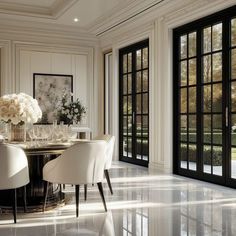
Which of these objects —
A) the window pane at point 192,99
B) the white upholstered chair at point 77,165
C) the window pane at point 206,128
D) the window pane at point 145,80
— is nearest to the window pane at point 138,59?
the window pane at point 145,80

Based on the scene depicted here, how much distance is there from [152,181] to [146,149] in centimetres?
184

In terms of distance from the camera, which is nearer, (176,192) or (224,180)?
(176,192)

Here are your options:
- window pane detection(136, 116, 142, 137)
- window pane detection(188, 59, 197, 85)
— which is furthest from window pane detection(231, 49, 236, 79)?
window pane detection(136, 116, 142, 137)

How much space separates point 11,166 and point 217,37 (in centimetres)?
383

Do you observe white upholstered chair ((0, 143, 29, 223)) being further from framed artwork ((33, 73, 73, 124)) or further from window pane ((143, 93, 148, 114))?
framed artwork ((33, 73, 73, 124))

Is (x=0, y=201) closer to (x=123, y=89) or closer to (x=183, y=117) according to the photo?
(x=183, y=117)

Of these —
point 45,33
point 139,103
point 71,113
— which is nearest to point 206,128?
point 139,103

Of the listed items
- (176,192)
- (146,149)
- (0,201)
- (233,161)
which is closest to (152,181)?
(176,192)

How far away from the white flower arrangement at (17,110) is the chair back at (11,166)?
667 millimetres

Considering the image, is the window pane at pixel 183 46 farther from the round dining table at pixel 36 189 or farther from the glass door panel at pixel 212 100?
the round dining table at pixel 36 189

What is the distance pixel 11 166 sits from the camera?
347cm

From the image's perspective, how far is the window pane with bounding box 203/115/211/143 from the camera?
18.6 feet

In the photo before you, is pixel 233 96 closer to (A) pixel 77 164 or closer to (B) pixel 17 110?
(A) pixel 77 164

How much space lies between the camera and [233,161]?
17.0ft
